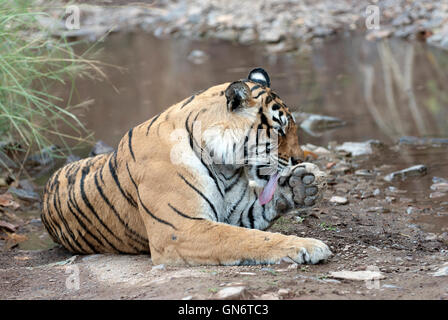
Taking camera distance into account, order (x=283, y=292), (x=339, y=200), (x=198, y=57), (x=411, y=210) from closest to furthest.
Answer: (x=283, y=292), (x=411, y=210), (x=339, y=200), (x=198, y=57)

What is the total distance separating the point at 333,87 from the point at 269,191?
5.71 metres

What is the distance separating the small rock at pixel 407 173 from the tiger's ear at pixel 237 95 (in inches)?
94.7

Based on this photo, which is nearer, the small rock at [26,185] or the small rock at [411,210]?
the small rock at [411,210]

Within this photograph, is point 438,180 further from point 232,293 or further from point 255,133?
point 232,293

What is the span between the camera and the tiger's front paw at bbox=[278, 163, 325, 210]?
12.3ft

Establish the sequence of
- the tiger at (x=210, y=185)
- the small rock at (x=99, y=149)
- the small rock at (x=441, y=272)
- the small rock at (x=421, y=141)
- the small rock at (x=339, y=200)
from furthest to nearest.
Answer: the small rock at (x=99, y=149) → the small rock at (x=421, y=141) → the small rock at (x=339, y=200) → the tiger at (x=210, y=185) → the small rock at (x=441, y=272)

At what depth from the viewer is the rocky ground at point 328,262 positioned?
293 cm

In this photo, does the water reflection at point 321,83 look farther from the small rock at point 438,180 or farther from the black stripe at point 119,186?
the black stripe at point 119,186

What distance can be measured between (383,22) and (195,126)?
1053 centimetres

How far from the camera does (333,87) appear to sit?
9219mm

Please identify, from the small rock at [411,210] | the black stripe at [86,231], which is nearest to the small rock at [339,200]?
the small rock at [411,210]

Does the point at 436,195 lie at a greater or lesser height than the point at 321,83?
lesser

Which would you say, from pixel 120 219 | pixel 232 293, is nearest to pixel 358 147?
pixel 120 219
